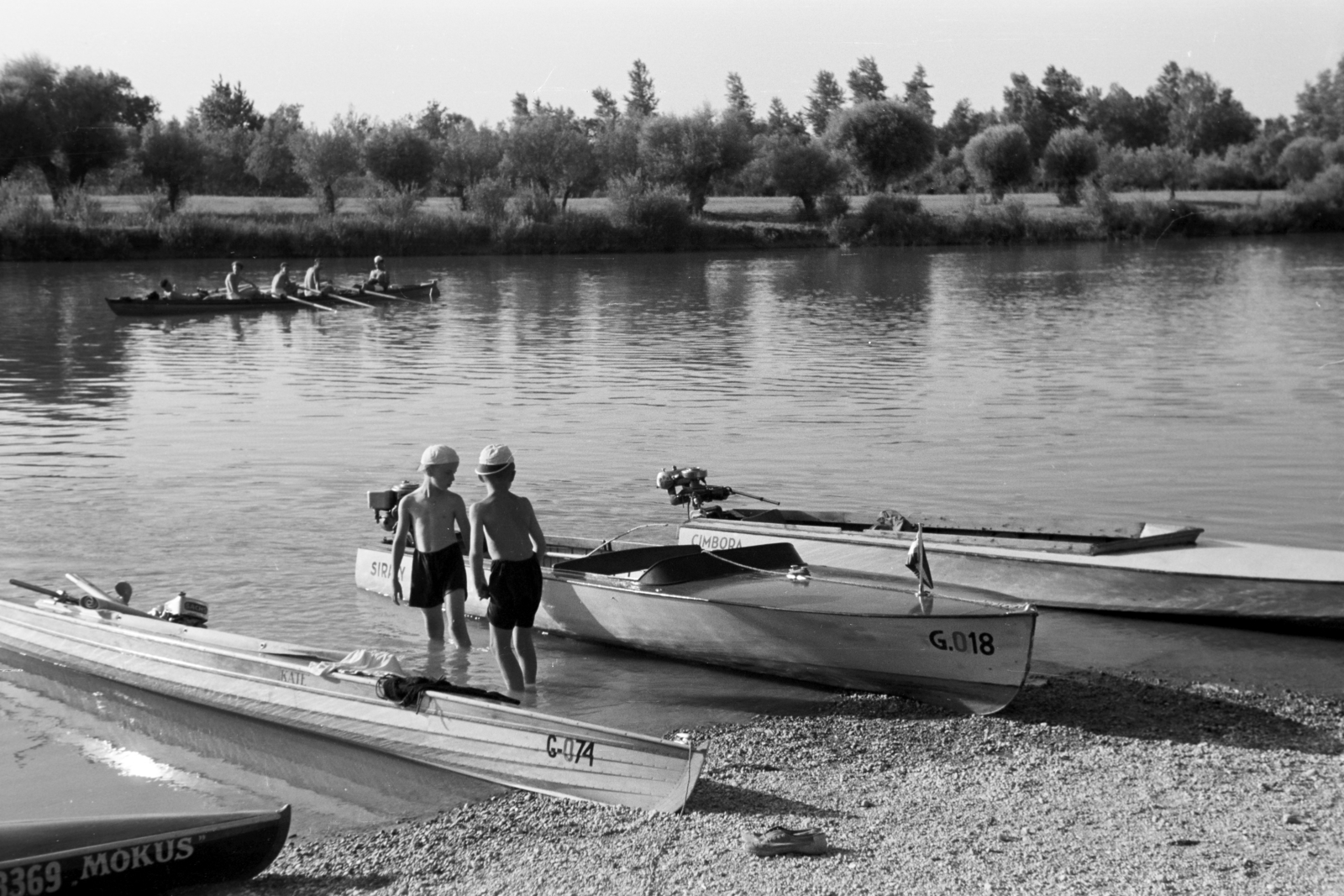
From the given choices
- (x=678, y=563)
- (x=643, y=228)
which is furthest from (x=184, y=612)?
(x=643, y=228)

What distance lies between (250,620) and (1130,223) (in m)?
79.2

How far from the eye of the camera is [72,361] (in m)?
33.3

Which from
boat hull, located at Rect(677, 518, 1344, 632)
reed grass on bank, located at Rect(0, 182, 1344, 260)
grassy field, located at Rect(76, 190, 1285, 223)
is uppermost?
grassy field, located at Rect(76, 190, 1285, 223)

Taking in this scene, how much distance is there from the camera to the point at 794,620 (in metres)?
10.5

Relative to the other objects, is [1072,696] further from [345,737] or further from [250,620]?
[250,620]

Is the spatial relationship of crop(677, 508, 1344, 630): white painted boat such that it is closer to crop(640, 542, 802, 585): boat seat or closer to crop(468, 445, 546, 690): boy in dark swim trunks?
crop(640, 542, 802, 585): boat seat

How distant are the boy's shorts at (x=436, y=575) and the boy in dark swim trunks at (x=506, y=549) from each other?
1195 millimetres

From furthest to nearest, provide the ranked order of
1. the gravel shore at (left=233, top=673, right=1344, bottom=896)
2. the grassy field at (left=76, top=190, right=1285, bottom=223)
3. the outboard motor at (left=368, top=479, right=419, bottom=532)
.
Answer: the grassy field at (left=76, top=190, right=1285, bottom=223), the outboard motor at (left=368, top=479, right=419, bottom=532), the gravel shore at (left=233, top=673, right=1344, bottom=896)

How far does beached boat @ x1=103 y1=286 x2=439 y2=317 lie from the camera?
41469 millimetres

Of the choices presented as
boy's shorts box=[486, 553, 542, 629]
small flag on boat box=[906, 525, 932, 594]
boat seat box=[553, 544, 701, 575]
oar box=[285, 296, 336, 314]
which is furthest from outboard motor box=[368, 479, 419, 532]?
oar box=[285, 296, 336, 314]

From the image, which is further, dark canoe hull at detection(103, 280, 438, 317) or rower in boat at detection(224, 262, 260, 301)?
rower in boat at detection(224, 262, 260, 301)

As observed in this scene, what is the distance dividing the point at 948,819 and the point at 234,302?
3803 cm

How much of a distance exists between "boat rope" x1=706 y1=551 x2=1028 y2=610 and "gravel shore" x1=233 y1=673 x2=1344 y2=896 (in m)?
0.77

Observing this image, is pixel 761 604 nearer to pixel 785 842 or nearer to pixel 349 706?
pixel 349 706
